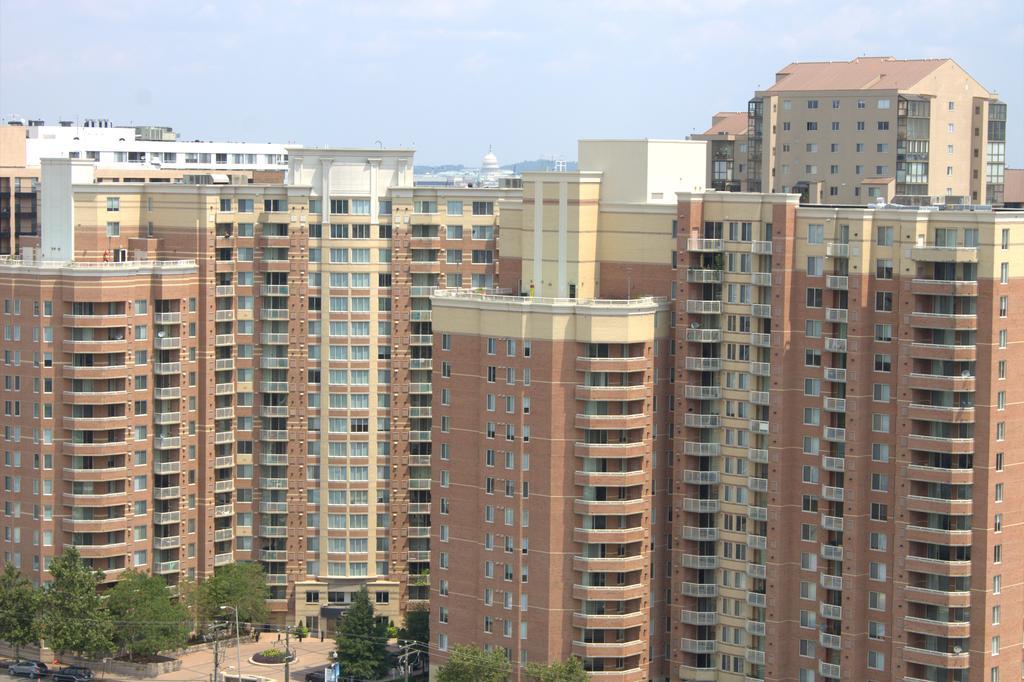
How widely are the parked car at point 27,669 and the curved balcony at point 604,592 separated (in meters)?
55.8

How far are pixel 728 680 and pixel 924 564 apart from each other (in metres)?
23.0

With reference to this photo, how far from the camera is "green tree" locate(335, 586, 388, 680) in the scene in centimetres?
19362

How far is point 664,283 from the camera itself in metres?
181

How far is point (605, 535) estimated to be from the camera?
17600 centimetres

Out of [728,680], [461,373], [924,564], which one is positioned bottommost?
[728,680]

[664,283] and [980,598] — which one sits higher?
[664,283]

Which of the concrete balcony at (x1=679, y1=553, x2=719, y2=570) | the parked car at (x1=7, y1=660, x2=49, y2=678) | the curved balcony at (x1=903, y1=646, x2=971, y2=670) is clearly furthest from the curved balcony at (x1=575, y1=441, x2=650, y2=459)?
the parked car at (x1=7, y1=660, x2=49, y2=678)

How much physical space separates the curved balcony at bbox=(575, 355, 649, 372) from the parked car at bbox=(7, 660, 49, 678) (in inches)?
2497

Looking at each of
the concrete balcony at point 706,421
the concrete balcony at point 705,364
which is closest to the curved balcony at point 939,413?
the concrete balcony at point 706,421

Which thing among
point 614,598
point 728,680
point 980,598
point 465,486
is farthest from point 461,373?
point 980,598

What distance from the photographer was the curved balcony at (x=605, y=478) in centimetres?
17525

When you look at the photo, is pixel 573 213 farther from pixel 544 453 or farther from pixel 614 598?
pixel 614 598

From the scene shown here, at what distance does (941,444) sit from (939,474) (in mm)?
2478

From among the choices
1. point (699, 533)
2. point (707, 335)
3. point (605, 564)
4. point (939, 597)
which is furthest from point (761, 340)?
point (939, 597)
